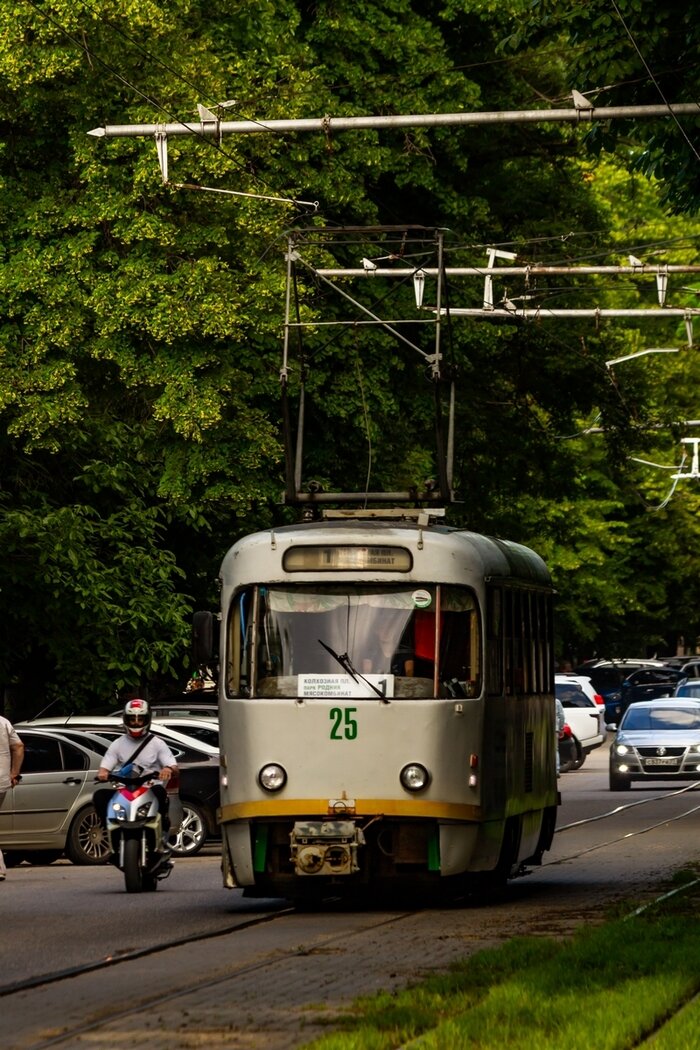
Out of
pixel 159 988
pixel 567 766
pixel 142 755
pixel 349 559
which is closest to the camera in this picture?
pixel 159 988

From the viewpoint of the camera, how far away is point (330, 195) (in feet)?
107

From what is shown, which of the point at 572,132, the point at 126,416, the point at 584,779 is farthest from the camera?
the point at 584,779

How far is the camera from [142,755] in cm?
2052

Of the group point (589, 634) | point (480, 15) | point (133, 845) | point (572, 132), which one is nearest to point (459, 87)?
point (480, 15)

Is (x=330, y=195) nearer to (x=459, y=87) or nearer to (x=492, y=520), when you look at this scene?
(x=459, y=87)

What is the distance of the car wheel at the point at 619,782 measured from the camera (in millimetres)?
39938

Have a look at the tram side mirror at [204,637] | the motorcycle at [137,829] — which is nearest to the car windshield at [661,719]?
the motorcycle at [137,829]

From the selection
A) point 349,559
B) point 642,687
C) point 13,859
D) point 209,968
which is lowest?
point 642,687

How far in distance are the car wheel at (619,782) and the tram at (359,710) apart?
73.2 ft

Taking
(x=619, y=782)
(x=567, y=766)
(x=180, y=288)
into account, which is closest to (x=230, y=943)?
(x=180, y=288)

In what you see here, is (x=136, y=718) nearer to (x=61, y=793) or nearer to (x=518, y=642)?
(x=518, y=642)

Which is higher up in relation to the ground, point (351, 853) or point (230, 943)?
point (351, 853)

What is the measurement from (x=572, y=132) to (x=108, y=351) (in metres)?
10.9

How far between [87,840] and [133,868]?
17.2ft
